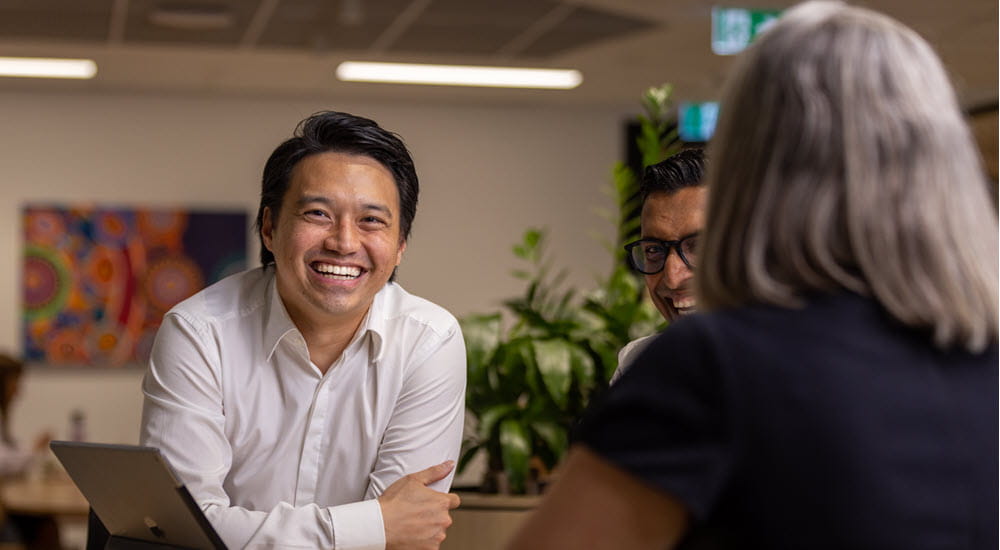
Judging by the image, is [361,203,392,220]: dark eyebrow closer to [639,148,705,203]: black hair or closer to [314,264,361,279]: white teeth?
[314,264,361,279]: white teeth

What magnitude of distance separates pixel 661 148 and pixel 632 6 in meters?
2.59

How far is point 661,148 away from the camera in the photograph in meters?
3.46

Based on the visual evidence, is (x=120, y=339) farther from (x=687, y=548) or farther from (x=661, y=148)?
(x=687, y=548)

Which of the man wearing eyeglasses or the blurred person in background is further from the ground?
the man wearing eyeglasses

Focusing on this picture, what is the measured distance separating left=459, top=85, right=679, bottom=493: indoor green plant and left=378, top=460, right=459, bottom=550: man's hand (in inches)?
37.5

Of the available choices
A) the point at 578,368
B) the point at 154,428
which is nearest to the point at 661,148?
the point at 578,368

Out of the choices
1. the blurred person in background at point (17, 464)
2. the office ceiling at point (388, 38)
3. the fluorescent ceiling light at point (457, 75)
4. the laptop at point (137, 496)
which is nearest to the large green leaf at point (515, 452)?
the laptop at point (137, 496)

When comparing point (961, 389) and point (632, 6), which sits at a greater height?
point (632, 6)

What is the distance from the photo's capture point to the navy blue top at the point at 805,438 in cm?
92

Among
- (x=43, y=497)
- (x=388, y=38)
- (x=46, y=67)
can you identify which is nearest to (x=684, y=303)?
(x=43, y=497)

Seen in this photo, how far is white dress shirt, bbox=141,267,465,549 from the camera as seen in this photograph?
6.98 feet

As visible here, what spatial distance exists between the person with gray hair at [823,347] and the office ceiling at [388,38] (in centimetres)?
464

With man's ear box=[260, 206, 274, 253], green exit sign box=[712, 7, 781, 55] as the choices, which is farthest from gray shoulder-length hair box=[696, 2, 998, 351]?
green exit sign box=[712, 7, 781, 55]

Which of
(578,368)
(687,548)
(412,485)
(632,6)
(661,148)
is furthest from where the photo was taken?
(632,6)
